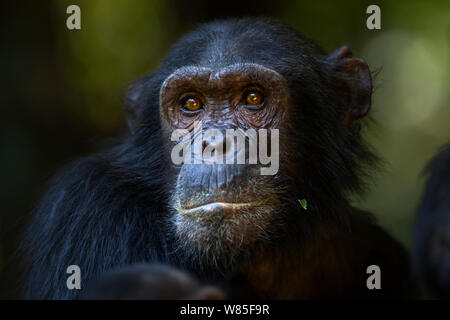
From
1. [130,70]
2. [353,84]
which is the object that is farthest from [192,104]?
[130,70]

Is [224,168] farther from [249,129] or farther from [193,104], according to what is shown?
[193,104]

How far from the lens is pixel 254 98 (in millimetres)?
4984

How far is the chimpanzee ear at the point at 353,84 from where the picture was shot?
552cm

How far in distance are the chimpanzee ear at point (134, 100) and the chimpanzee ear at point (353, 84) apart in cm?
171

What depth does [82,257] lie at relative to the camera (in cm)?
474

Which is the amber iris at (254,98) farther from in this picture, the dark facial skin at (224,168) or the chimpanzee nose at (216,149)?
the chimpanzee nose at (216,149)

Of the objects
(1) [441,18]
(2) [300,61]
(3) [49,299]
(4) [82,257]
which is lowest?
(3) [49,299]

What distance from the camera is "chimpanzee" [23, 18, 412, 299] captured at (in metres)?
4.57

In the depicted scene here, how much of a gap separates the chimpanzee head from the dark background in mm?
3081

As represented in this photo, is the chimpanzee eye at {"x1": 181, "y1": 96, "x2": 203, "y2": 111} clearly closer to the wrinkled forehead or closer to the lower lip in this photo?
the wrinkled forehead

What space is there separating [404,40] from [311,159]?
6552mm

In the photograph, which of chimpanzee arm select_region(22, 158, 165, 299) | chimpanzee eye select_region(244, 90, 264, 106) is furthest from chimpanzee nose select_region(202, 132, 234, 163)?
chimpanzee arm select_region(22, 158, 165, 299)
